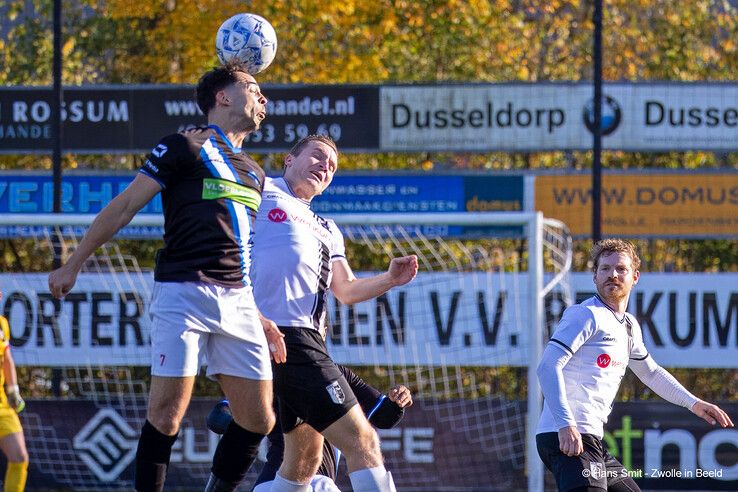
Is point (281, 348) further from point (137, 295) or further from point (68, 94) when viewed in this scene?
point (68, 94)

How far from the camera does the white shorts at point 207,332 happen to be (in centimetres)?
514

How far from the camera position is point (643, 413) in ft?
33.8

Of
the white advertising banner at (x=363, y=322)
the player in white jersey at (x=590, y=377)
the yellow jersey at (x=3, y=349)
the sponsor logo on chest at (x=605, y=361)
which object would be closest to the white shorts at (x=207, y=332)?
the player in white jersey at (x=590, y=377)

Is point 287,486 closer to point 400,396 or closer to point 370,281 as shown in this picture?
point 400,396

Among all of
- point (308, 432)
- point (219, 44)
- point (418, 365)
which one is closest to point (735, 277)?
point (418, 365)

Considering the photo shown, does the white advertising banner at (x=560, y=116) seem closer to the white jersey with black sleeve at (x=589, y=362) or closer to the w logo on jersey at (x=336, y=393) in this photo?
the white jersey with black sleeve at (x=589, y=362)

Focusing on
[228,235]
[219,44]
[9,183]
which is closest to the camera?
[228,235]

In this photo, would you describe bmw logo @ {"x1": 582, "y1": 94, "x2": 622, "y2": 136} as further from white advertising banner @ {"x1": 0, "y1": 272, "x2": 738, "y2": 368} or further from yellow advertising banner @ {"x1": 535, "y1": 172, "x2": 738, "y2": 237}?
white advertising banner @ {"x1": 0, "y1": 272, "x2": 738, "y2": 368}

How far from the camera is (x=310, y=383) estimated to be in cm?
553

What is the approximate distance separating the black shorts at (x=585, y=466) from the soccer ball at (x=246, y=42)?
2.91 m

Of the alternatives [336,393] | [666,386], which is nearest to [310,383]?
[336,393]

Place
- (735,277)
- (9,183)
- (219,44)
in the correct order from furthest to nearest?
(9,183), (735,277), (219,44)

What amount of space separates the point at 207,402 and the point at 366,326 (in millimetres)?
1337

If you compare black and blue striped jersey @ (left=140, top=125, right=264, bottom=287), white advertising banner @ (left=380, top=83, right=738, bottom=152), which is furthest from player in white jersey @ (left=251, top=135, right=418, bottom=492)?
white advertising banner @ (left=380, top=83, right=738, bottom=152)
